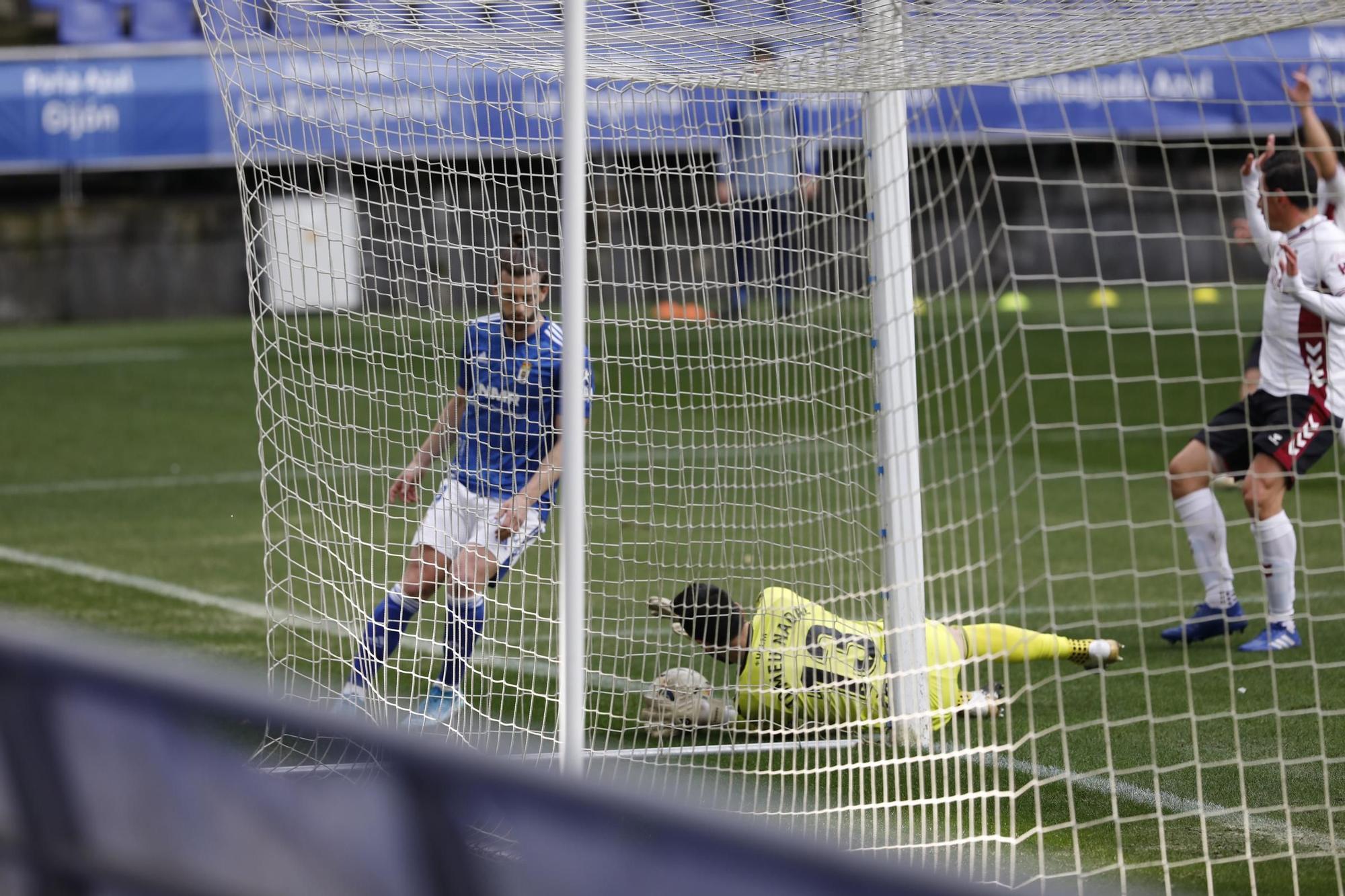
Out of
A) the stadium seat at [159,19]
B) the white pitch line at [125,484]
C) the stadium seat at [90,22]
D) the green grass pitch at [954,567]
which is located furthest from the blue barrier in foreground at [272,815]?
the stadium seat at [90,22]

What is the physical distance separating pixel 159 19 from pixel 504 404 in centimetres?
2422

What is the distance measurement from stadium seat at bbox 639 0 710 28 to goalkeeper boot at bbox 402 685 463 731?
2197 millimetres

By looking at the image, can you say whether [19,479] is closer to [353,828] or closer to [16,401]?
[16,401]

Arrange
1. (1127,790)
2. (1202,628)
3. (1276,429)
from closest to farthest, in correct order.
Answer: (1127,790), (1276,429), (1202,628)

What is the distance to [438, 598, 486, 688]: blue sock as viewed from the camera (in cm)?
507

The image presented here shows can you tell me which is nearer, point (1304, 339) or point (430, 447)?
point (430, 447)

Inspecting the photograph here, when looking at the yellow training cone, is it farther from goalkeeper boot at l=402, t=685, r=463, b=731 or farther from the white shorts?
goalkeeper boot at l=402, t=685, r=463, b=731

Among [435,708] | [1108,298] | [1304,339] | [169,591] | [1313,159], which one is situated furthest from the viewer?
[1108,298]

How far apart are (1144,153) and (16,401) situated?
2061 centimetres

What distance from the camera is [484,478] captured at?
18.0 ft

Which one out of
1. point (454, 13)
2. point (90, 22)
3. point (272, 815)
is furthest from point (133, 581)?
point (90, 22)

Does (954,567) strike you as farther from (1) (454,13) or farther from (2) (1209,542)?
(1) (454,13)

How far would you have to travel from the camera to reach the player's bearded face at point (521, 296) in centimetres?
532

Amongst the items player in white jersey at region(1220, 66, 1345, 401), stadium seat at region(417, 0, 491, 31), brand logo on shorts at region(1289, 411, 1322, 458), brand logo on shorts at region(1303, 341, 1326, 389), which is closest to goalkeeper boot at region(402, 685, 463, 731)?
stadium seat at region(417, 0, 491, 31)
